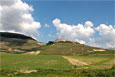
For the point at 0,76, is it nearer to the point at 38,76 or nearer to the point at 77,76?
the point at 38,76

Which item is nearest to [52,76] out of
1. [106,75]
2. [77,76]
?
[77,76]

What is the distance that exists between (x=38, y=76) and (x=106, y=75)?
45.4 feet

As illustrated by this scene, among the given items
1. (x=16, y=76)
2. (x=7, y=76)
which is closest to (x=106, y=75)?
(x=16, y=76)

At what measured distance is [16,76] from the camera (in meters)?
28.1

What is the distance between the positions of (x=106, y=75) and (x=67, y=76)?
7.91m

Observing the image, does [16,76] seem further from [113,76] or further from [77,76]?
[113,76]

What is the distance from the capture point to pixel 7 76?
28.3m

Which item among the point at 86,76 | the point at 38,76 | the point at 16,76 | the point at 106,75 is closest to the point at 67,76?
the point at 86,76

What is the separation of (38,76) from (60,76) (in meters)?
4.49

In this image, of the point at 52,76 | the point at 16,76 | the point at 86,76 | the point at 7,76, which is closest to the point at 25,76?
the point at 16,76

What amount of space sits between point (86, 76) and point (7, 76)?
16068 mm

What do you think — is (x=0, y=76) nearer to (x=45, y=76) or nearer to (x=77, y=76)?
(x=45, y=76)

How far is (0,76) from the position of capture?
28.4m

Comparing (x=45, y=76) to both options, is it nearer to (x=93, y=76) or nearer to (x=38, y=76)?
(x=38, y=76)
